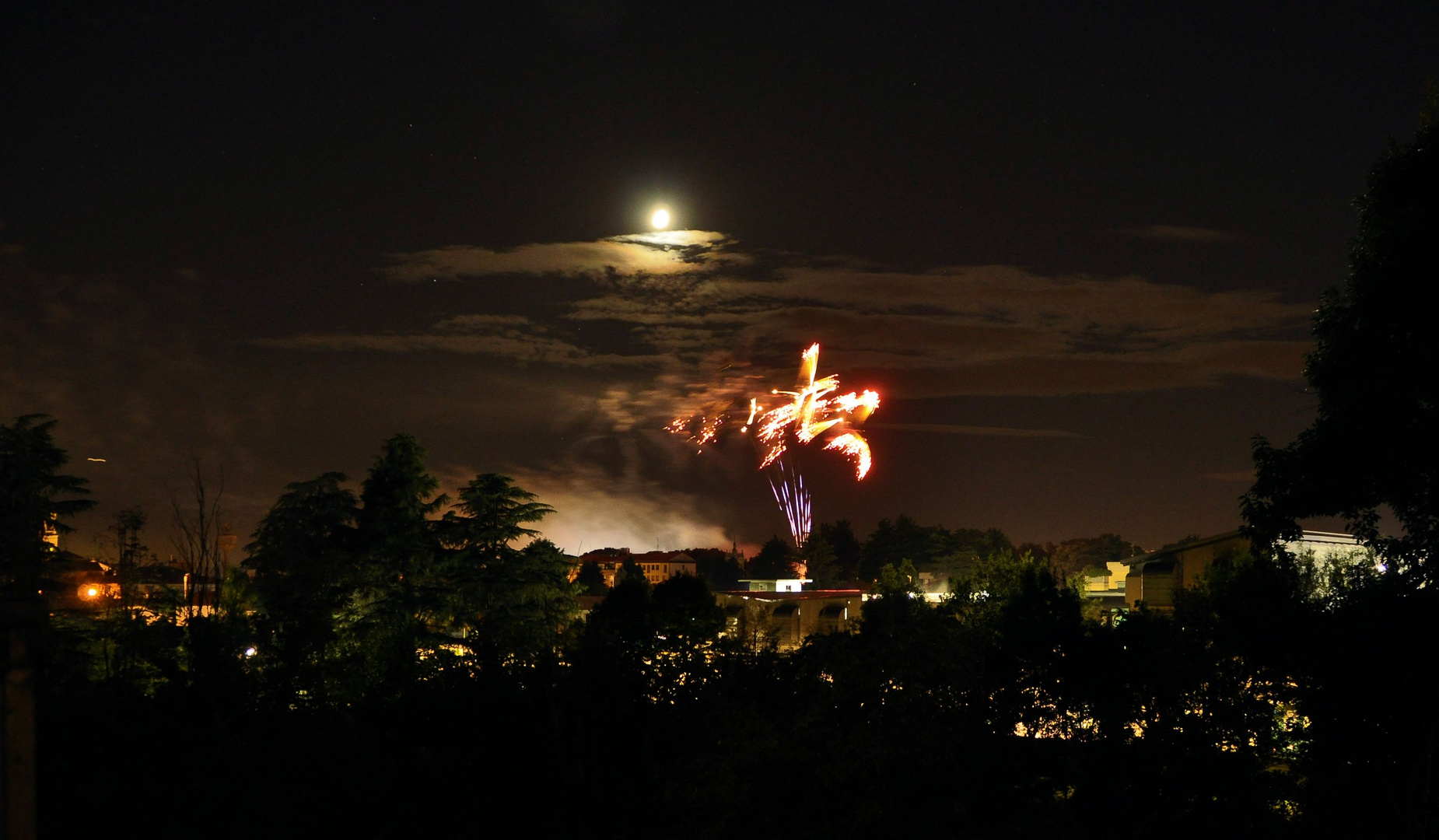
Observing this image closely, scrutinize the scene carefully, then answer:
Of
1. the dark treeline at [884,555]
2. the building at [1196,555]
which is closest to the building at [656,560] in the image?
the dark treeline at [884,555]

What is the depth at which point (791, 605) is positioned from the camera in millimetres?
68375

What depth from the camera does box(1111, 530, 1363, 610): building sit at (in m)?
40.3

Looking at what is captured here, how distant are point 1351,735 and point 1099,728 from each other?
9.57 ft

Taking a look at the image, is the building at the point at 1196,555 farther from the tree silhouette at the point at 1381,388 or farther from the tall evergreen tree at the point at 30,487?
the tall evergreen tree at the point at 30,487

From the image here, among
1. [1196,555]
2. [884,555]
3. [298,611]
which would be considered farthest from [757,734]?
[884,555]

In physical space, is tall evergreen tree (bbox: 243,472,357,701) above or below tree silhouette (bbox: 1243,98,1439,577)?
below

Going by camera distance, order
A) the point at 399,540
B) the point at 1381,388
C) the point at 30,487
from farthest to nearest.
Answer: the point at 399,540 → the point at 30,487 → the point at 1381,388

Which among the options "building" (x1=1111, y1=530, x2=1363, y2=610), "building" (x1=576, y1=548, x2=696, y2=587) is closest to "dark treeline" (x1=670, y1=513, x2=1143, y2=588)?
"building" (x1=576, y1=548, x2=696, y2=587)

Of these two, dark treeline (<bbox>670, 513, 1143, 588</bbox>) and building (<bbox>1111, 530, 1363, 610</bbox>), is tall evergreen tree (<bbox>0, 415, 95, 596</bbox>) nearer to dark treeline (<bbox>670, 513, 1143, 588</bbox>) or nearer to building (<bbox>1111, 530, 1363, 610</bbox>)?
building (<bbox>1111, 530, 1363, 610</bbox>)

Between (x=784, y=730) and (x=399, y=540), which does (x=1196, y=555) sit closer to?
(x=399, y=540)

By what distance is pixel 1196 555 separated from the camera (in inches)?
1745

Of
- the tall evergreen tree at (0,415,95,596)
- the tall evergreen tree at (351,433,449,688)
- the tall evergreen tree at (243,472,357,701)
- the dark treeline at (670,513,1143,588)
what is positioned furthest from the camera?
the dark treeline at (670,513,1143,588)

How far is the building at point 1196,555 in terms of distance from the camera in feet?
132

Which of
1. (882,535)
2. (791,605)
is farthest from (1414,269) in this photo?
(882,535)
